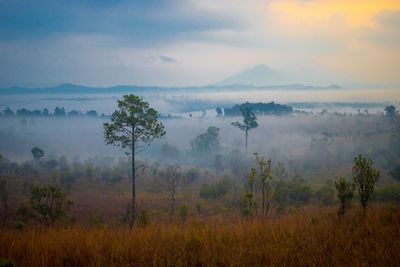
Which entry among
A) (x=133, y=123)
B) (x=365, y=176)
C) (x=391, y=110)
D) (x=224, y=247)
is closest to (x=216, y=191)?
(x=133, y=123)

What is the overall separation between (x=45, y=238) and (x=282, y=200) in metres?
45.9

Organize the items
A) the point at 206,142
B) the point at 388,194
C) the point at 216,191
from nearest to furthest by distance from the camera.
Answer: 1. the point at 388,194
2. the point at 216,191
3. the point at 206,142

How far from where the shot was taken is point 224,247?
6625 millimetres

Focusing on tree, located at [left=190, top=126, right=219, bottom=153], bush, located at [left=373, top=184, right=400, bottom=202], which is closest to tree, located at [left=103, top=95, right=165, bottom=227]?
bush, located at [left=373, top=184, right=400, bottom=202]

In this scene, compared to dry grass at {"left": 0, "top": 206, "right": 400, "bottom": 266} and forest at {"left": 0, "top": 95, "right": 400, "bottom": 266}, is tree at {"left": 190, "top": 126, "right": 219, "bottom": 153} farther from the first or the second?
dry grass at {"left": 0, "top": 206, "right": 400, "bottom": 266}

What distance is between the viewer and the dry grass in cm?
594

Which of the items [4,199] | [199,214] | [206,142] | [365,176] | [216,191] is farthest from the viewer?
[206,142]

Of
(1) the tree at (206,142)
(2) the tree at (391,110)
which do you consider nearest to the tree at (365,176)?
(1) the tree at (206,142)

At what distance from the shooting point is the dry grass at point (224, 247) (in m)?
5.94

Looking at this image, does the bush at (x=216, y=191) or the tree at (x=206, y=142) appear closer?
the bush at (x=216, y=191)

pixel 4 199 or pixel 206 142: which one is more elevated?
pixel 206 142

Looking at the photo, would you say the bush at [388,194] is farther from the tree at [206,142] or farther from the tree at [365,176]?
the tree at [206,142]

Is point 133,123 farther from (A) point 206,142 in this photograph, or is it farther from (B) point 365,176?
(A) point 206,142

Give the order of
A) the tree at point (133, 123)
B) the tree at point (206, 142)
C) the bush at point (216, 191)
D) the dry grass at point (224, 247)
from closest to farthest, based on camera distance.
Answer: the dry grass at point (224, 247)
the tree at point (133, 123)
the bush at point (216, 191)
the tree at point (206, 142)
